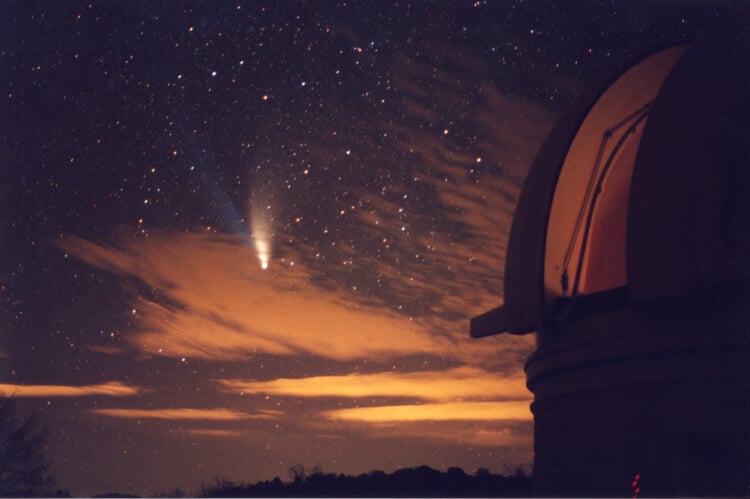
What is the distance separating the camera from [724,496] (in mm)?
4688

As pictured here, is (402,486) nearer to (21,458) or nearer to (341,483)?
(341,483)

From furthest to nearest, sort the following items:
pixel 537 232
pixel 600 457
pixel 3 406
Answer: pixel 3 406 → pixel 537 232 → pixel 600 457

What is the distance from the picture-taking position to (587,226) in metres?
6.75

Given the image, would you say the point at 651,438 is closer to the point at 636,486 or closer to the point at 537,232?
the point at 636,486

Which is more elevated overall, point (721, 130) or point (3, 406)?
point (721, 130)

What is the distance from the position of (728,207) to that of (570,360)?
168cm

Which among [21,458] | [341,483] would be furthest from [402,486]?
[21,458]

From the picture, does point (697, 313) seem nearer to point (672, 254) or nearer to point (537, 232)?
point (672, 254)

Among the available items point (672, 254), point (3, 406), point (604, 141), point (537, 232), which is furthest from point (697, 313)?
point (3, 406)

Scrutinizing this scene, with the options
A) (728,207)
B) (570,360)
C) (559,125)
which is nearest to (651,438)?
(570,360)

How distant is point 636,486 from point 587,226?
2.60m

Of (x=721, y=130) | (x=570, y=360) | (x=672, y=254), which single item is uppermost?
(x=721, y=130)

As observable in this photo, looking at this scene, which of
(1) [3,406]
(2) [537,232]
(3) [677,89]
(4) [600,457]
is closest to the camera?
(4) [600,457]

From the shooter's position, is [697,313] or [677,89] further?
[677,89]
